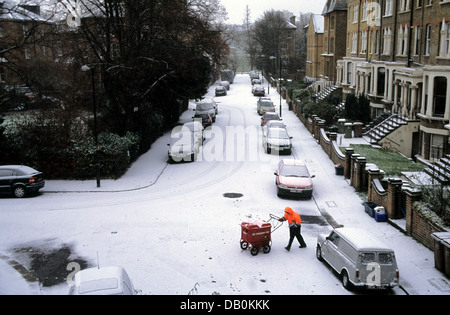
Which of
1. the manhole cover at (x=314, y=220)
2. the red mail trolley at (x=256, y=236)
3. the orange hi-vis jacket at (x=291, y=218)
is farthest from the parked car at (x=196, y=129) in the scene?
the red mail trolley at (x=256, y=236)

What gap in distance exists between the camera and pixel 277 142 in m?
29.1

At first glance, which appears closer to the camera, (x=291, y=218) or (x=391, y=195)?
(x=291, y=218)

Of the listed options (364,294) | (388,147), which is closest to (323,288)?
(364,294)

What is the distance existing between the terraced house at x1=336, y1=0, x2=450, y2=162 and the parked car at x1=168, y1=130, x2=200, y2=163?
12.0 meters

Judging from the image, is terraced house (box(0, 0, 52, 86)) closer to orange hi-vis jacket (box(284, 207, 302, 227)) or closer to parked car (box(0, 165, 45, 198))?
parked car (box(0, 165, 45, 198))

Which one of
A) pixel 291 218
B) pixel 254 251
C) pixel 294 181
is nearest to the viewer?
pixel 254 251

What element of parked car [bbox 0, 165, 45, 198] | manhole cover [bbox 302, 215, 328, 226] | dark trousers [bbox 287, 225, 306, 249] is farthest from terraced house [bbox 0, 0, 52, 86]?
manhole cover [bbox 302, 215, 328, 226]

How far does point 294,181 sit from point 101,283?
12.4 metres

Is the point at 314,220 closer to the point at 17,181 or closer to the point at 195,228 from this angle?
the point at 195,228

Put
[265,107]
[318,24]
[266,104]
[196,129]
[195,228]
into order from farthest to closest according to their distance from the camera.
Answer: [318,24] → [266,104] → [265,107] → [196,129] → [195,228]

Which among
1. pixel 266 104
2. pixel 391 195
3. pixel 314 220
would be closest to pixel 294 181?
pixel 314 220

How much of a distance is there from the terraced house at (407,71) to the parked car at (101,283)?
65.5 ft

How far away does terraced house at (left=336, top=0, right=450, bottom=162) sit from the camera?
82.7 feet

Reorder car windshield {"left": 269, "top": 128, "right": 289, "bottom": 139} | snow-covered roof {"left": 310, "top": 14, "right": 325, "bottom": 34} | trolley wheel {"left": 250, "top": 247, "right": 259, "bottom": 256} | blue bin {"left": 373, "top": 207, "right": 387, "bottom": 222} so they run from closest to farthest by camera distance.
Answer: trolley wheel {"left": 250, "top": 247, "right": 259, "bottom": 256} → blue bin {"left": 373, "top": 207, "right": 387, "bottom": 222} → car windshield {"left": 269, "top": 128, "right": 289, "bottom": 139} → snow-covered roof {"left": 310, "top": 14, "right": 325, "bottom": 34}
